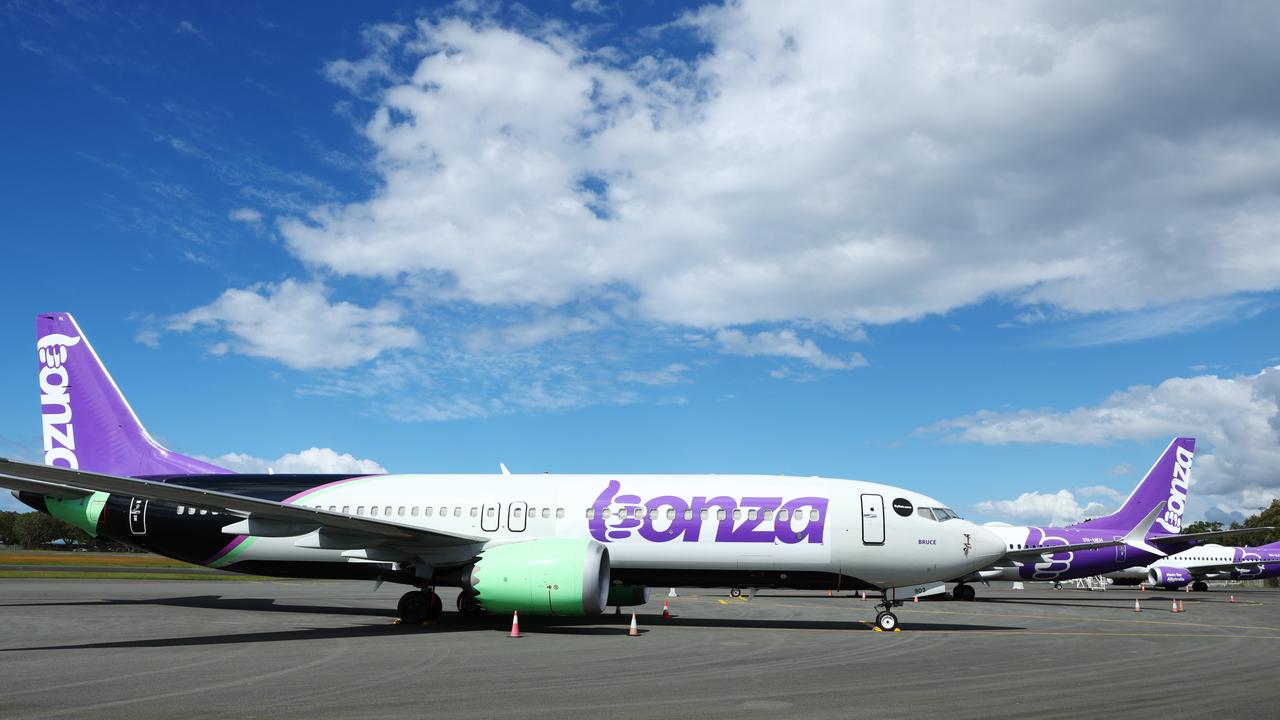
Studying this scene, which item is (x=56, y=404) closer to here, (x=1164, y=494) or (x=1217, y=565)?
(x=1164, y=494)

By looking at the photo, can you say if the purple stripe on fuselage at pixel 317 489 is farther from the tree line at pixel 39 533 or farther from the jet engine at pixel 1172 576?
the tree line at pixel 39 533

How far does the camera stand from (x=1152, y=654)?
17.6 meters

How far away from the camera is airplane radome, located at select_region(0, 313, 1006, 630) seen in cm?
1959

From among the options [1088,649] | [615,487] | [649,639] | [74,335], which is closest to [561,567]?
[649,639]

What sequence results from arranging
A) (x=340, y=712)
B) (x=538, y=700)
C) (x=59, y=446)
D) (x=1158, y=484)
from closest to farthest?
(x=340, y=712) < (x=538, y=700) < (x=59, y=446) < (x=1158, y=484)

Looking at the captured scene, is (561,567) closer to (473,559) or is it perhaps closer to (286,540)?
(473,559)

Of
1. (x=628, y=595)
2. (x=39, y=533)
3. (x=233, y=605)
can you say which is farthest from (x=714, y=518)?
(x=39, y=533)

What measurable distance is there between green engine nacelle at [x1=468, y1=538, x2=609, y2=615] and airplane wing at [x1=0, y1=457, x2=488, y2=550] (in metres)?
1.61

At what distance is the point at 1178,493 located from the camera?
42156mm

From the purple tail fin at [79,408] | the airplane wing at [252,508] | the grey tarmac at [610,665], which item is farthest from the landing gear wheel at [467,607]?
the purple tail fin at [79,408]

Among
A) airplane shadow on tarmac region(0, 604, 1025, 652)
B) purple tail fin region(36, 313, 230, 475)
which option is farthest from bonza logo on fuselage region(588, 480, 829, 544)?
purple tail fin region(36, 313, 230, 475)

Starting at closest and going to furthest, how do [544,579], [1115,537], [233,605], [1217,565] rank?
1. [544,579]
2. [233,605]
3. [1115,537]
4. [1217,565]

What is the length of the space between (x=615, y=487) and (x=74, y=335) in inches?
680

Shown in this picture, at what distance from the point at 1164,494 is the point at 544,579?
34.4 meters
